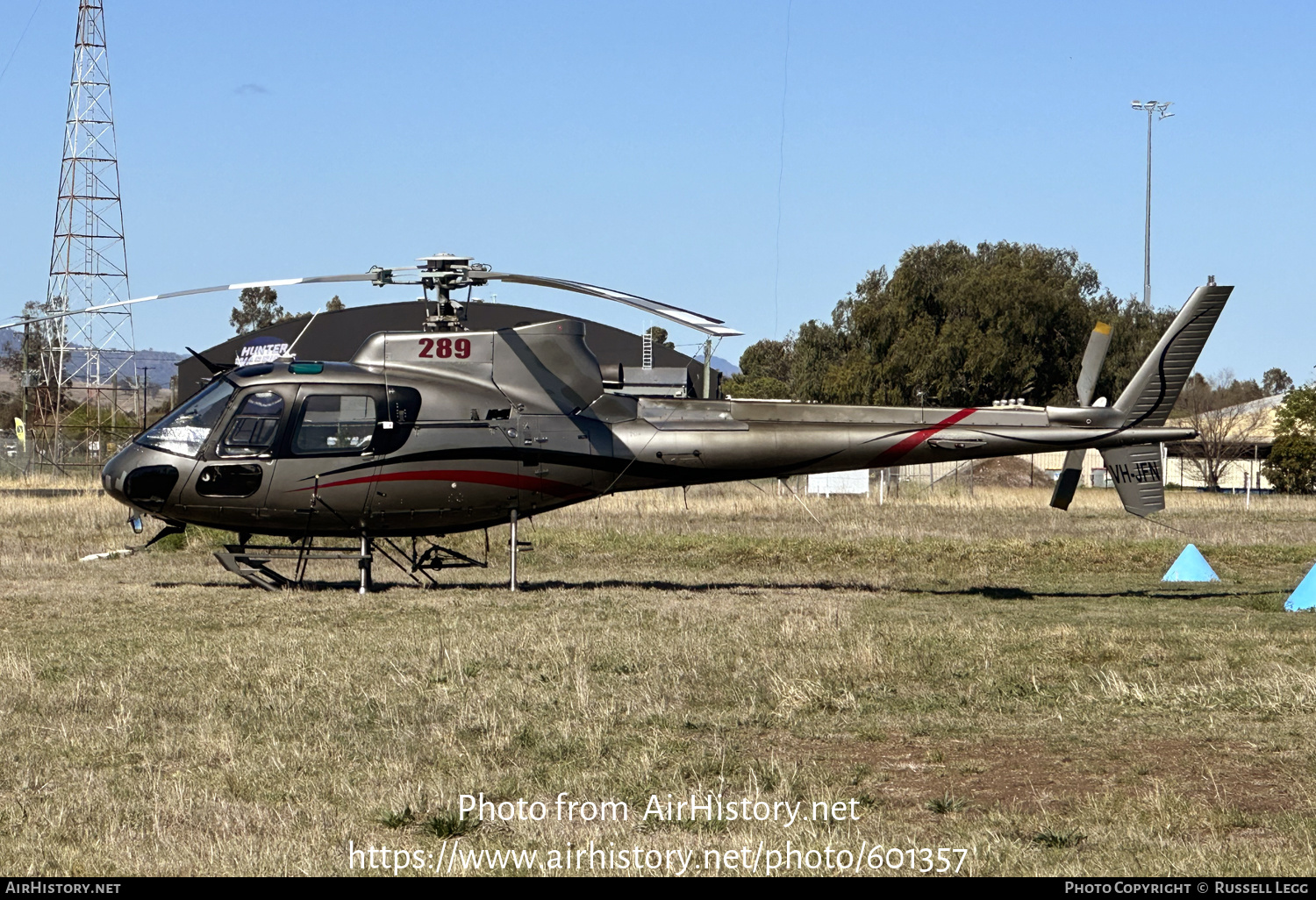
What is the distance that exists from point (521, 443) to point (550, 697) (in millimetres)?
7116

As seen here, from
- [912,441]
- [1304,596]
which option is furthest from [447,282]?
[1304,596]

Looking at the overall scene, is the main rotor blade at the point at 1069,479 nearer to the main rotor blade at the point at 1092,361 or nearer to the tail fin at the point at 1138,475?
the tail fin at the point at 1138,475

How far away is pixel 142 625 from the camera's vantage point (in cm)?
1428

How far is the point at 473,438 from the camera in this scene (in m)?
17.2

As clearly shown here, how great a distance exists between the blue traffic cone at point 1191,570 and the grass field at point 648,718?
100cm

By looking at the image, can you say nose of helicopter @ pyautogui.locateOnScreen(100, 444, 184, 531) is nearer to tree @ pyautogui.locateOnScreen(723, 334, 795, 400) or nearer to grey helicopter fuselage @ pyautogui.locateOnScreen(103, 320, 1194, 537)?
grey helicopter fuselage @ pyautogui.locateOnScreen(103, 320, 1194, 537)

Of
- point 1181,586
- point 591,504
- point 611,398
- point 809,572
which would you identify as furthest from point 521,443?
point 591,504

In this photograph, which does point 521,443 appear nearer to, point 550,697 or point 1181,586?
point 550,697

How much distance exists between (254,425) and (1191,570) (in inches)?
564

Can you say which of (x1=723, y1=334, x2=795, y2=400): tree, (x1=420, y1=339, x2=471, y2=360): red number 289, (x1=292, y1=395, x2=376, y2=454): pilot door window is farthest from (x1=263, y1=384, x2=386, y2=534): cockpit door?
(x1=723, y1=334, x2=795, y2=400): tree

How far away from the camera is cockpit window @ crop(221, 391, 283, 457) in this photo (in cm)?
1675

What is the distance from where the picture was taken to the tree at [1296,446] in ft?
185

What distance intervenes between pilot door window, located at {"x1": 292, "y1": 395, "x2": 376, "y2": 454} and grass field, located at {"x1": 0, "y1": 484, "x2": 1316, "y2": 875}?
1.90 meters
